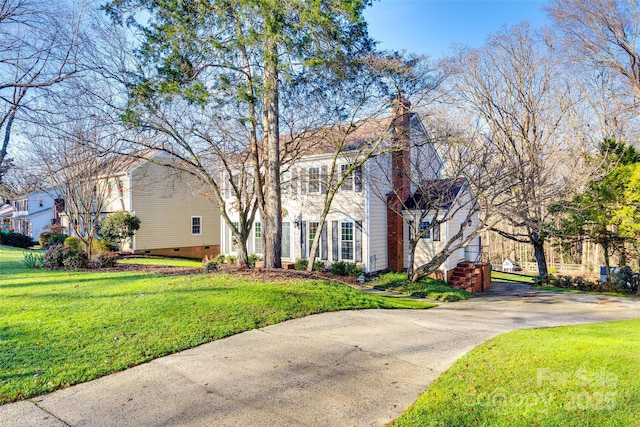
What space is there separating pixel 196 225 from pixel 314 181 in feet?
36.8

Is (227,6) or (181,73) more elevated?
(227,6)

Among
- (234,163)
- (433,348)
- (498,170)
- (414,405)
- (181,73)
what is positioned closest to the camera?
(414,405)

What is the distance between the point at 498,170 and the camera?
562 inches

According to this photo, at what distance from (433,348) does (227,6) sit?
389 inches

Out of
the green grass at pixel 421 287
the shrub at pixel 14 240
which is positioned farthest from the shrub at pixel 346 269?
the shrub at pixel 14 240

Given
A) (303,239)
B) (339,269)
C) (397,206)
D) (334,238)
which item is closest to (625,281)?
(397,206)

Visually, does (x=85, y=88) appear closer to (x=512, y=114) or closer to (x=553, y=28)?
(x=512, y=114)

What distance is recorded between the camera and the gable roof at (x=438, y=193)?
15039mm

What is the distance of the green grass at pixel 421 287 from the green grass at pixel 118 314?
3.34 metres

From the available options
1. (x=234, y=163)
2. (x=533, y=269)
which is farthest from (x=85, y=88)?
(x=533, y=269)

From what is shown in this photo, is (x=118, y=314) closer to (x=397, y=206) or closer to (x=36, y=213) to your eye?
(x=397, y=206)

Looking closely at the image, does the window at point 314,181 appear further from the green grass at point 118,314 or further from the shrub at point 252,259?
the green grass at point 118,314

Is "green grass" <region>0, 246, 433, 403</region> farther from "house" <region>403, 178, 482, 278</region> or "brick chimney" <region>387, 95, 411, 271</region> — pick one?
"brick chimney" <region>387, 95, 411, 271</region>

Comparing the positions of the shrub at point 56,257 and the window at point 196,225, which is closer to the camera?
the shrub at point 56,257
